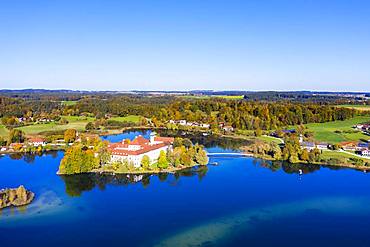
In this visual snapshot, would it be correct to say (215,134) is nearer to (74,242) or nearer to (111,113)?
(111,113)

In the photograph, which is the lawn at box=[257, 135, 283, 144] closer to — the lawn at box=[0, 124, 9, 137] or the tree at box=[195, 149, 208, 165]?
the tree at box=[195, 149, 208, 165]

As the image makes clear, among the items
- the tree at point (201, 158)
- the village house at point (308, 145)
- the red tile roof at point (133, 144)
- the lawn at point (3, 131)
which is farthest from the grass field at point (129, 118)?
the tree at point (201, 158)

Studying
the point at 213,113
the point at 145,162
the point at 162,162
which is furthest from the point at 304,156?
the point at 213,113

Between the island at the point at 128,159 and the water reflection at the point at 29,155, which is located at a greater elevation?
the island at the point at 128,159

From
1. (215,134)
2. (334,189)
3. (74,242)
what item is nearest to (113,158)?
(74,242)

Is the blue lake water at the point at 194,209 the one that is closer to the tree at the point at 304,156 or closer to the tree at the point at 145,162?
the tree at the point at 145,162

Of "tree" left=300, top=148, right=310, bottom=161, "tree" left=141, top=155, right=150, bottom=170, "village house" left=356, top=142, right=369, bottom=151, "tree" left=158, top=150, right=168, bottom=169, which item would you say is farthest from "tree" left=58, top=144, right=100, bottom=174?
"village house" left=356, top=142, right=369, bottom=151

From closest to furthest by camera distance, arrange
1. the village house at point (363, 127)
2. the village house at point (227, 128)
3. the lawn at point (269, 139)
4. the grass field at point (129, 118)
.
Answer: the lawn at point (269, 139)
the village house at point (363, 127)
the village house at point (227, 128)
the grass field at point (129, 118)
